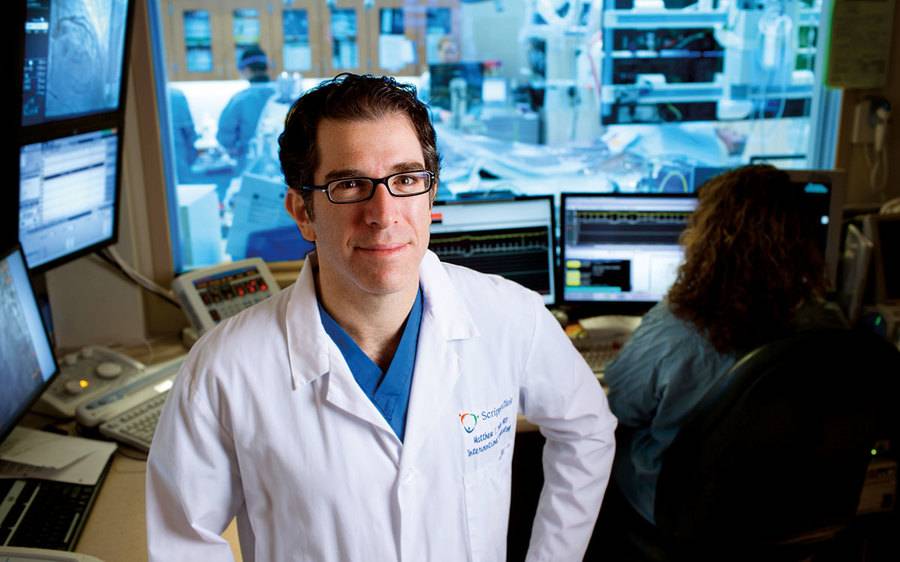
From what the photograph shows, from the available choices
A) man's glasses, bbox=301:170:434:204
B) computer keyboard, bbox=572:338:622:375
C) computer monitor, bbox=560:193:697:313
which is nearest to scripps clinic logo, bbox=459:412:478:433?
man's glasses, bbox=301:170:434:204

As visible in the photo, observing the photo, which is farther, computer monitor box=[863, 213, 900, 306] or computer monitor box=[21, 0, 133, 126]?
computer monitor box=[863, 213, 900, 306]

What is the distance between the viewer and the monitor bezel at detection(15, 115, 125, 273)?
5.87ft

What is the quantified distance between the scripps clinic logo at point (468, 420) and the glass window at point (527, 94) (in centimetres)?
153

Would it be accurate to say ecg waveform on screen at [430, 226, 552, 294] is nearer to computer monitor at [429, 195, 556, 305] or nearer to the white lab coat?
computer monitor at [429, 195, 556, 305]

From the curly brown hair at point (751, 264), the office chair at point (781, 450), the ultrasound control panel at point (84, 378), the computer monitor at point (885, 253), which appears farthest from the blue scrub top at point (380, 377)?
the computer monitor at point (885, 253)

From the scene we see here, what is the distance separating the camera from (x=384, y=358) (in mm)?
1218

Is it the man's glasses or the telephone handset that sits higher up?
the man's glasses

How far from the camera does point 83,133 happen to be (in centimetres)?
197

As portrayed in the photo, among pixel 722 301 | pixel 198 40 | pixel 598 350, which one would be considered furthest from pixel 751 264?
pixel 198 40

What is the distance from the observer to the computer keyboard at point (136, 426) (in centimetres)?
174

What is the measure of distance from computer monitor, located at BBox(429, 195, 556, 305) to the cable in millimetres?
785

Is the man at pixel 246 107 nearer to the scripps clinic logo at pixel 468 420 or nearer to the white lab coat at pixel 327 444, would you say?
the white lab coat at pixel 327 444

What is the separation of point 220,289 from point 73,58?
0.68 meters

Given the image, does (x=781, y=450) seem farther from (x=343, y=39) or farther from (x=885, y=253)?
(x=343, y=39)
